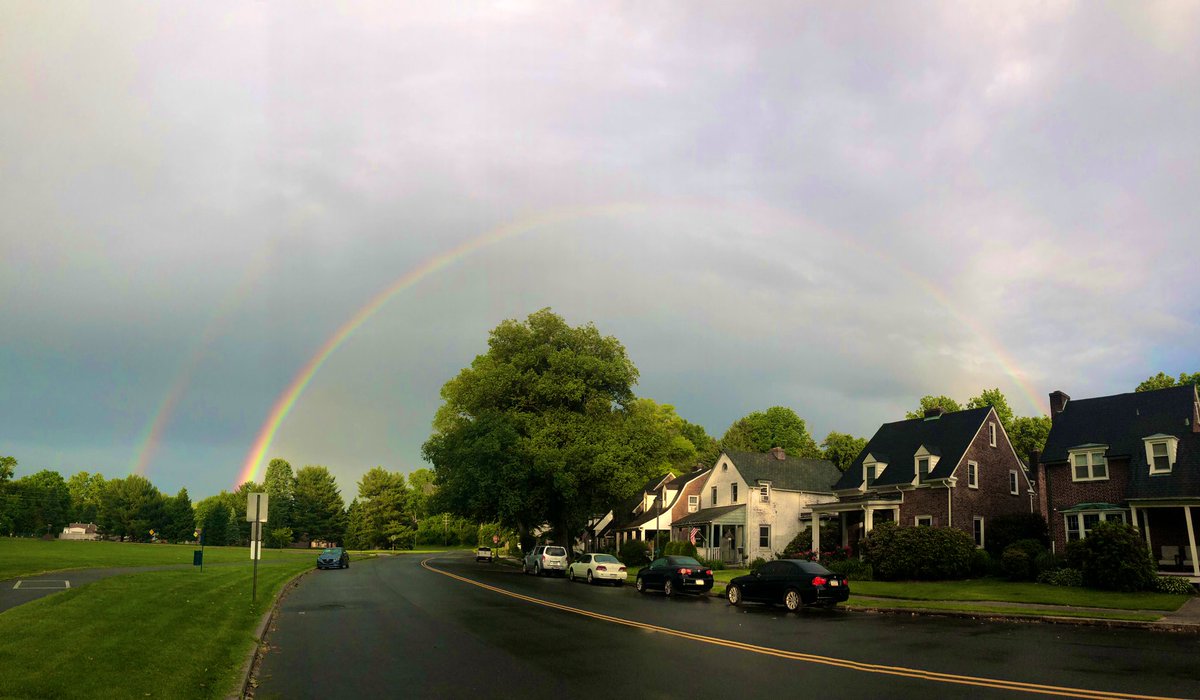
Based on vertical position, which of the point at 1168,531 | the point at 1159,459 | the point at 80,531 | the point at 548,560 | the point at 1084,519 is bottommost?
the point at 80,531

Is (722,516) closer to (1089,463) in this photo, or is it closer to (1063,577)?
(1089,463)

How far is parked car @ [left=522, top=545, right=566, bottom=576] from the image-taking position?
43.8 metres

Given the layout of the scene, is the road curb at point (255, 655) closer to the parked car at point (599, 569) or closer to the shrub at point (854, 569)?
the parked car at point (599, 569)

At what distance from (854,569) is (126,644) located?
31.6 meters

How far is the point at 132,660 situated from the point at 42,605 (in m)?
9.39

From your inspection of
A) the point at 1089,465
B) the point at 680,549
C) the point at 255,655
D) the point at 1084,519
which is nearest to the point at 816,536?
the point at 680,549

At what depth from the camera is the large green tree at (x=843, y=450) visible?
88.3m

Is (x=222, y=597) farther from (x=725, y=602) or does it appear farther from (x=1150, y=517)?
(x=1150, y=517)

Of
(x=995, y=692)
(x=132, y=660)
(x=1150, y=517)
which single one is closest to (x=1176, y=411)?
(x=1150, y=517)

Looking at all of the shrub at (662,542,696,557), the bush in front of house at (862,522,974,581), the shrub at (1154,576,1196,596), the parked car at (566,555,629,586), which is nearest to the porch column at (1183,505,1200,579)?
the shrub at (1154,576,1196,596)

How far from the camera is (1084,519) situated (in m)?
34.5

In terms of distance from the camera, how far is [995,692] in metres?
10.2

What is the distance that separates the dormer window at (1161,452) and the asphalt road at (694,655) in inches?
711

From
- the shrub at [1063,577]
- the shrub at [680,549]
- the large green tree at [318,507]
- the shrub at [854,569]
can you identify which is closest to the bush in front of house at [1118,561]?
the shrub at [1063,577]
